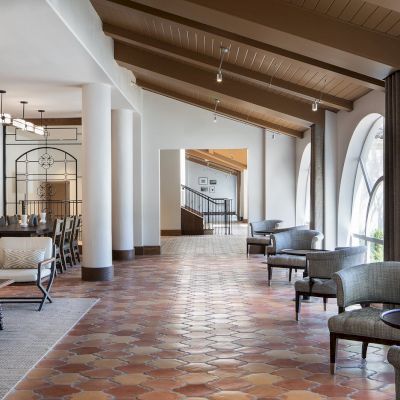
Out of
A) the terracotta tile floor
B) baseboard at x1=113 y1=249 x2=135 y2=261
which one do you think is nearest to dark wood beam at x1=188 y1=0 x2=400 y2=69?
the terracotta tile floor

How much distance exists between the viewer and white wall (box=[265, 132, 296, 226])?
12031 mm

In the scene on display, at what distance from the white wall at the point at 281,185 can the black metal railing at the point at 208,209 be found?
6.23m

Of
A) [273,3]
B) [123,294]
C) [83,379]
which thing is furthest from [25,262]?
[273,3]

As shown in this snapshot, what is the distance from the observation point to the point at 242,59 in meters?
7.33

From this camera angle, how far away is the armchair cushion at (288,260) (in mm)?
7199

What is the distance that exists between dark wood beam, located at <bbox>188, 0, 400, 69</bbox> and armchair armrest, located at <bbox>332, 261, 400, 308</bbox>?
2.02 meters

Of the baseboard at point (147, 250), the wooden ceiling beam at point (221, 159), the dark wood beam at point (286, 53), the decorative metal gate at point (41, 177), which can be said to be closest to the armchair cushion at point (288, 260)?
the dark wood beam at point (286, 53)

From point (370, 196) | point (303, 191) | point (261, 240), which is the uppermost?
point (303, 191)

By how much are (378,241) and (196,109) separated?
5.65 meters

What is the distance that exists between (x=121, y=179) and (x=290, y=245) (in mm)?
4086

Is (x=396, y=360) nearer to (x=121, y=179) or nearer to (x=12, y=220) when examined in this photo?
(x=121, y=179)

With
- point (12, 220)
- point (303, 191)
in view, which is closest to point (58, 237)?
point (12, 220)

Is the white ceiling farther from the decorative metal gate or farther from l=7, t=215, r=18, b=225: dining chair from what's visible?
the decorative metal gate

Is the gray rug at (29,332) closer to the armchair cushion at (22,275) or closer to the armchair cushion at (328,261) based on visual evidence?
the armchair cushion at (22,275)
